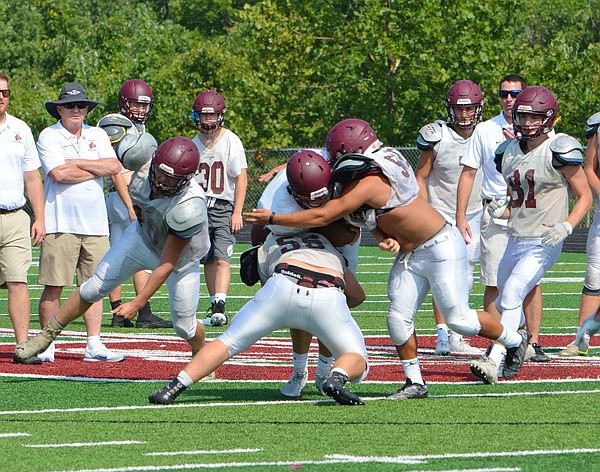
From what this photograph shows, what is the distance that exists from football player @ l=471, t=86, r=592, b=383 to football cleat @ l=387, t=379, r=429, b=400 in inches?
50.8

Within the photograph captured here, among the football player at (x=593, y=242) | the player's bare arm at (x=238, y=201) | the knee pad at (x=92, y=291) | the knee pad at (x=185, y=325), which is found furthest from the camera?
the player's bare arm at (x=238, y=201)

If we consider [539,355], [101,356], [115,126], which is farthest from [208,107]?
[539,355]

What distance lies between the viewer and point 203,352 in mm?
7309

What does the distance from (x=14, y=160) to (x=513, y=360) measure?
3.83 m

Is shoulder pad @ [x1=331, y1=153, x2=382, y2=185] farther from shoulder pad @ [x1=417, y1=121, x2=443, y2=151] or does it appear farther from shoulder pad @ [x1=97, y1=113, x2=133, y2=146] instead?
shoulder pad @ [x1=97, y1=113, x2=133, y2=146]

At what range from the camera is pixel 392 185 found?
7438 millimetres

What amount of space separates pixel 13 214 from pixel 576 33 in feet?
124

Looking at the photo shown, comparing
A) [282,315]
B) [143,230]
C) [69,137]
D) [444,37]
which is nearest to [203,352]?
[282,315]

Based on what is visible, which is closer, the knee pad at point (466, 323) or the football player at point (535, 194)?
the knee pad at point (466, 323)

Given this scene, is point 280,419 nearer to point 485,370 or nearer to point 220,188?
point 485,370

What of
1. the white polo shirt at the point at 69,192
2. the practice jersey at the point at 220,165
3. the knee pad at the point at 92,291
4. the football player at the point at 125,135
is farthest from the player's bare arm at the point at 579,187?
the practice jersey at the point at 220,165

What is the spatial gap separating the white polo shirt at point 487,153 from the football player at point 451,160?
0.34 ft

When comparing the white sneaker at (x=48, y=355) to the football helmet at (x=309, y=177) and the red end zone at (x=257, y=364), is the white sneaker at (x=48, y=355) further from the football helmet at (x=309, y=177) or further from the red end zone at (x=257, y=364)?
the football helmet at (x=309, y=177)

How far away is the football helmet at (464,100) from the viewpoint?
10.2m
